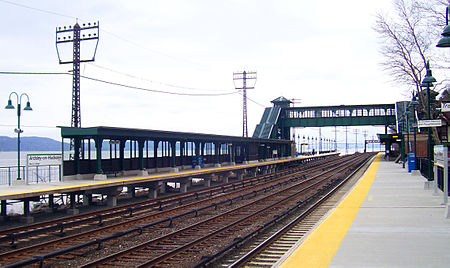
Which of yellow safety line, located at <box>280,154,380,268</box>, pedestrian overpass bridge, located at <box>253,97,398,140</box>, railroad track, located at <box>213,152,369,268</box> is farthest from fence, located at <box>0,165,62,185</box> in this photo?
pedestrian overpass bridge, located at <box>253,97,398,140</box>

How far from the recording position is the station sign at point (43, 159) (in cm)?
1966

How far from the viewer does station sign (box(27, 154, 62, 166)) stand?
19656 millimetres

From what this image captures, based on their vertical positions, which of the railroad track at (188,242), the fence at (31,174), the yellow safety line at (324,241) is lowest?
the railroad track at (188,242)

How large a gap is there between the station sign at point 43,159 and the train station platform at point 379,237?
13.6m

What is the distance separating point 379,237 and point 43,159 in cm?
1602

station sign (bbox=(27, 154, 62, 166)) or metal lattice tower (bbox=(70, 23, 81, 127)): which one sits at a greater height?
metal lattice tower (bbox=(70, 23, 81, 127))

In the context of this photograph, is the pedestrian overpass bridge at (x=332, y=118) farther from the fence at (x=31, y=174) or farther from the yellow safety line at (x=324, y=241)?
the yellow safety line at (x=324, y=241)

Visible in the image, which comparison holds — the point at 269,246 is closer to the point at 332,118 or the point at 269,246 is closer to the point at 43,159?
the point at 43,159

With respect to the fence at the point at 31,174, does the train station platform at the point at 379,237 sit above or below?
below

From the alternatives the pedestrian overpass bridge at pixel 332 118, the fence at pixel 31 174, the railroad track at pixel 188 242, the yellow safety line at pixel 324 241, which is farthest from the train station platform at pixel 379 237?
the pedestrian overpass bridge at pixel 332 118

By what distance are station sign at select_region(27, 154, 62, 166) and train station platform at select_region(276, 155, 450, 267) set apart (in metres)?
13.6

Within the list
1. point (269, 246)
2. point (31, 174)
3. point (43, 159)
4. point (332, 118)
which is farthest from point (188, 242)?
point (332, 118)

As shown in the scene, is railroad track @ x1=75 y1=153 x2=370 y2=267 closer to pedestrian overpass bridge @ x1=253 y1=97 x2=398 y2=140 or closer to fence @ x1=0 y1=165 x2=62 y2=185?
fence @ x1=0 y1=165 x2=62 y2=185

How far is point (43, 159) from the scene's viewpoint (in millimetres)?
20266
